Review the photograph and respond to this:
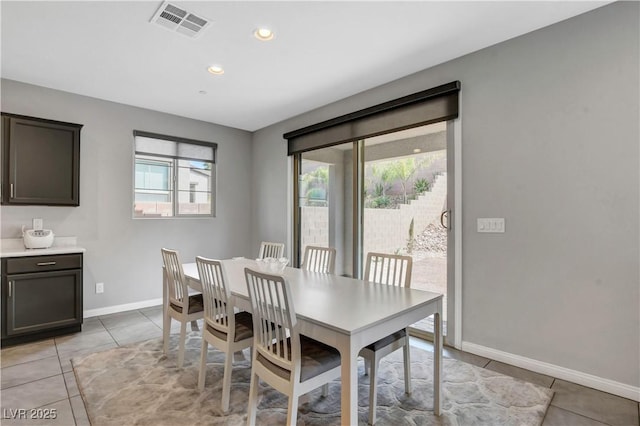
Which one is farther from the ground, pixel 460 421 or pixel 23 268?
pixel 23 268

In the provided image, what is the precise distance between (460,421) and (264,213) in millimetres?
3949

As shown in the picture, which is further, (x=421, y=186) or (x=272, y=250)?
(x=272, y=250)

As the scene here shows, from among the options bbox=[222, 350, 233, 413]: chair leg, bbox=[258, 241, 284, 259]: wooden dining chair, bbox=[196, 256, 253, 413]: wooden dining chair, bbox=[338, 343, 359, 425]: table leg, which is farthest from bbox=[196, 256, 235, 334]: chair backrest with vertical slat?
bbox=[258, 241, 284, 259]: wooden dining chair

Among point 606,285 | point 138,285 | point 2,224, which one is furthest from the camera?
→ point 138,285

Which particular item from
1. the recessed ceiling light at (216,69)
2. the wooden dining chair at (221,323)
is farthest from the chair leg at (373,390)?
the recessed ceiling light at (216,69)

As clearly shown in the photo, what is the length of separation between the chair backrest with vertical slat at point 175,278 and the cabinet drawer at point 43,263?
1.24 metres

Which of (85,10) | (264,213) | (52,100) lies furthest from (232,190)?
(85,10)

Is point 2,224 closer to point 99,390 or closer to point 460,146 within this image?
point 99,390

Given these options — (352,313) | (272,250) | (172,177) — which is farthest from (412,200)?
(172,177)

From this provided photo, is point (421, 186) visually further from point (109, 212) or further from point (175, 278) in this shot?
point (109, 212)

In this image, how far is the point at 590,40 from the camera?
2.27 metres

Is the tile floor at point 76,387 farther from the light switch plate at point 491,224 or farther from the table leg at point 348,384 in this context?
the table leg at point 348,384

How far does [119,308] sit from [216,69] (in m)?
3.18

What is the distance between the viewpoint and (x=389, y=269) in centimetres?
246
